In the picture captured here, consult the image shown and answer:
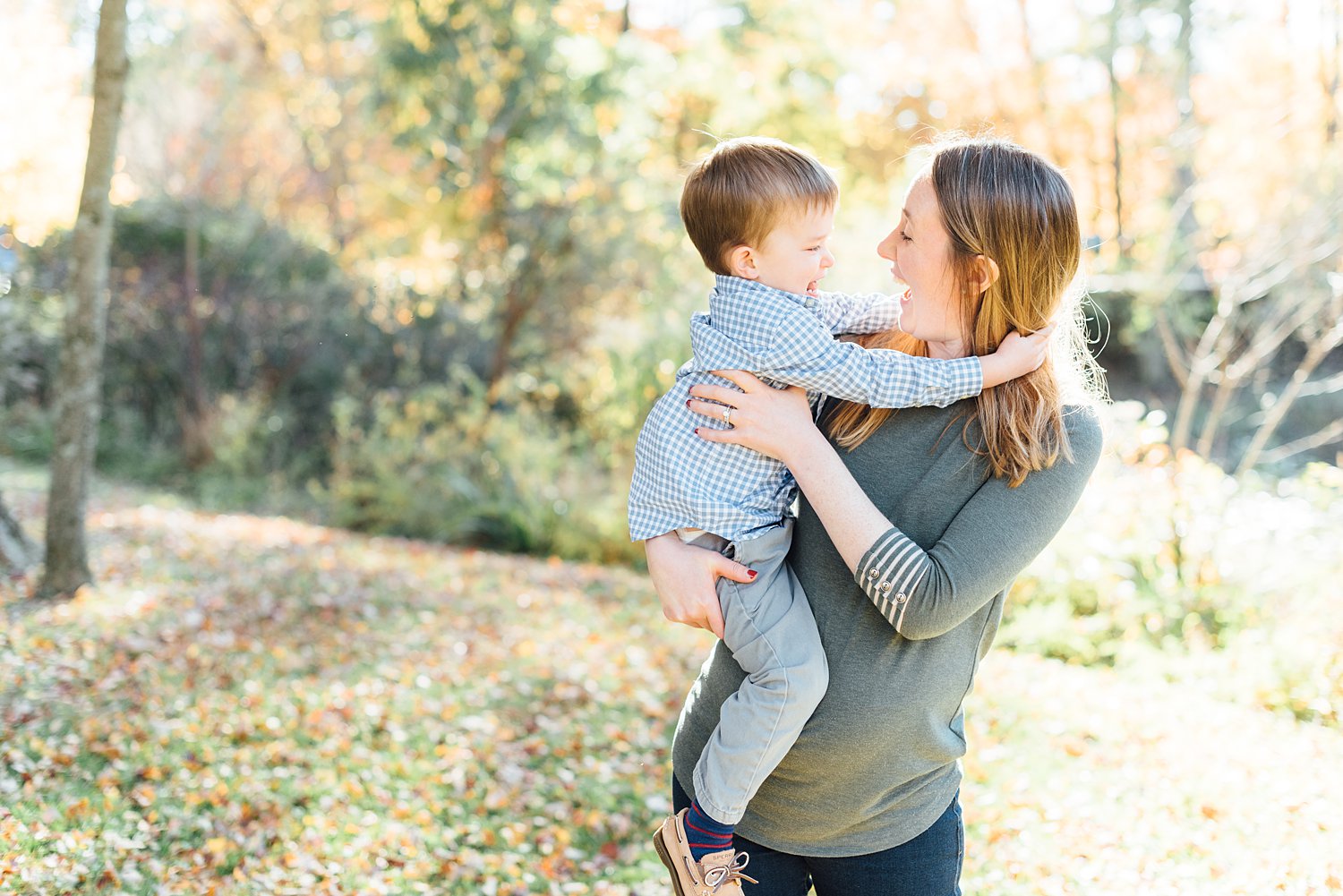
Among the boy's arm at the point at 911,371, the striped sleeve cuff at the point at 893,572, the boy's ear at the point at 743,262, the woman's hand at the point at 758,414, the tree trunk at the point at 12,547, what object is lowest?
the tree trunk at the point at 12,547

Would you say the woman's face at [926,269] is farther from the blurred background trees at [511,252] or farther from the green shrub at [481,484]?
the green shrub at [481,484]

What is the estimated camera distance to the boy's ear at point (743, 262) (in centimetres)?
190

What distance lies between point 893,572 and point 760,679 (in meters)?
0.31

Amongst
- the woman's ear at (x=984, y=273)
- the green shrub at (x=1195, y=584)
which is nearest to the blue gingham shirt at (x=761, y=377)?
the woman's ear at (x=984, y=273)

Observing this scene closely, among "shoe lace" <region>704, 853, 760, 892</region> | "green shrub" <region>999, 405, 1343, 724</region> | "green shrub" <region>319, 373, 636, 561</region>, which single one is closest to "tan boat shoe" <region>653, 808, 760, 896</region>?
"shoe lace" <region>704, 853, 760, 892</region>

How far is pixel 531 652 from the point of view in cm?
547

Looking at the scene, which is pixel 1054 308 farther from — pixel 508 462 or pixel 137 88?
pixel 137 88

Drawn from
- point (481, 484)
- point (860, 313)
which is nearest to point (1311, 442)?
point (481, 484)

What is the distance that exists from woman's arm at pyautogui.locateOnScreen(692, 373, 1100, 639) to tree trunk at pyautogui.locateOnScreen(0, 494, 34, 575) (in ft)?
17.3

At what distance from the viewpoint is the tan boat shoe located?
169cm

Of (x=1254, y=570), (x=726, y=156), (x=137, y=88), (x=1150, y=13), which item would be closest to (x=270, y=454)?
(x=137, y=88)

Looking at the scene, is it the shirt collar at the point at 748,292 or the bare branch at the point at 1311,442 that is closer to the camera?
the shirt collar at the point at 748,292

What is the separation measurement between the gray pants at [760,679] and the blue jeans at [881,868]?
124mm

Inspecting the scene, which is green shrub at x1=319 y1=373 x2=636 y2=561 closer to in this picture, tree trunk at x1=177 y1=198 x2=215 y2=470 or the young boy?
tree trunk at x1=177 y1=198 x2=215 y2=470
